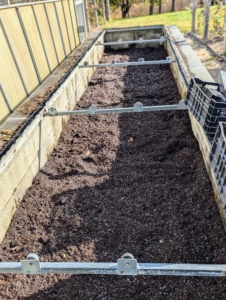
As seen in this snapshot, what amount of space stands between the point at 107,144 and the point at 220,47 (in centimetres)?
725

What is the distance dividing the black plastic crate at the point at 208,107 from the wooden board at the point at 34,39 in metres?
3.32

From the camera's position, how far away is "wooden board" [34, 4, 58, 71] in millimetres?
6049

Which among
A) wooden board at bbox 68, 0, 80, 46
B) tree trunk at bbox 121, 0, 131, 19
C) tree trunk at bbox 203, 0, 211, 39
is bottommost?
tree trunk at bbox 121, 0, 131, 19

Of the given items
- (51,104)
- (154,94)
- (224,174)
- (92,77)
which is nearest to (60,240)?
(224,174)

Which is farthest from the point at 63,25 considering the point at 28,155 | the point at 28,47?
the point at 28,155

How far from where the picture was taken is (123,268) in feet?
6.19

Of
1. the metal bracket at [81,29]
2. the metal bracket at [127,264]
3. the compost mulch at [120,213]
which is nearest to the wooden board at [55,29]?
the metal bracket at [81,29]

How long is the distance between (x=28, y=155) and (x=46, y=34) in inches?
150

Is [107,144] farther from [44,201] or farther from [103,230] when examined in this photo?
[103,230]

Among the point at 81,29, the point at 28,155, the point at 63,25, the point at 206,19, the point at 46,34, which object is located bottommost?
the point at 206,19

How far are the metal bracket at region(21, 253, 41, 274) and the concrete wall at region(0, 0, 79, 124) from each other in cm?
283

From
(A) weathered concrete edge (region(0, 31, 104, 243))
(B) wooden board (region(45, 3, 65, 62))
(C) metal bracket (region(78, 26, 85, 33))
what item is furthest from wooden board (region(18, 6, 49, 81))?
(C) metal bracket (region(78, 26, 85, 33))

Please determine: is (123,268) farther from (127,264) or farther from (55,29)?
(55,29)

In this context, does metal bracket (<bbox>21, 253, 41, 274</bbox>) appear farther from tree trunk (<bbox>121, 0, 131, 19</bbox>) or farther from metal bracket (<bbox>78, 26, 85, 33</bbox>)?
tree trunk (<bbox>121, 0, 131, 19</bbox>)
